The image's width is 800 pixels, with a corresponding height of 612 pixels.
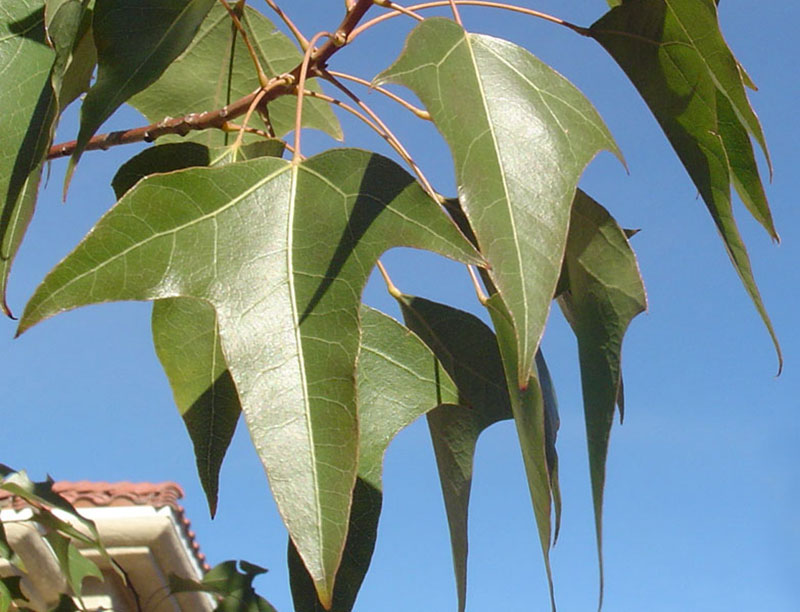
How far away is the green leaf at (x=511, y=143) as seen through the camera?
2.76 feet

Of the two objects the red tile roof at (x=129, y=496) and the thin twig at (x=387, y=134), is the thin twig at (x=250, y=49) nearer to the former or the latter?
the thin twig at (x=387, y=134)

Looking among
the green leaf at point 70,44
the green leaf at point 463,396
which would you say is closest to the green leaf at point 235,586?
Result: the green leaf at point 463,396

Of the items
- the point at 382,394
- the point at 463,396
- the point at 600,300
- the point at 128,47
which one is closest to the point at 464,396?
the point at 463,396

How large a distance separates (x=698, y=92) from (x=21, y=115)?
27.9 inches

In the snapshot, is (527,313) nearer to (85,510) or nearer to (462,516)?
(462,516)

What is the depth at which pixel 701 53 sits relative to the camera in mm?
1081

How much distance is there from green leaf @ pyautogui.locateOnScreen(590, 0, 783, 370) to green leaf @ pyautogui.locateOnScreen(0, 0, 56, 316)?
0.61 meters

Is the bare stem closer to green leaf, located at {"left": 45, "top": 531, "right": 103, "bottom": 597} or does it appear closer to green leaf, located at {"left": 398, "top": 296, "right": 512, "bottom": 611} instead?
green leaf, located at {"left": 398, "top": 296, "right": 512, "bottom": 611}

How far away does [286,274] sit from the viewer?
92 centimetres

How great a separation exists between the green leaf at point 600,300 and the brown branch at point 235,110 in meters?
0.31

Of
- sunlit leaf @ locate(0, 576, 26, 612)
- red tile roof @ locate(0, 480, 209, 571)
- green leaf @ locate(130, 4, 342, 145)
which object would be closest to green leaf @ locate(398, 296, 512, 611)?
green leaf @ locate(130, 4, 342, 145)

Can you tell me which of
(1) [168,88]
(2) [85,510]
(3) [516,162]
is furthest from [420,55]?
(2) [85,510]

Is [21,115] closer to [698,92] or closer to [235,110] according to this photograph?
[235,110]

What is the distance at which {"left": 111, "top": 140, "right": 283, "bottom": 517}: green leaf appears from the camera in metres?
1.13
